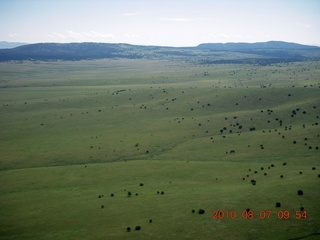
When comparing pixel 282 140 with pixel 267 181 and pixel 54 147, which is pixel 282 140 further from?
pixel 54 147

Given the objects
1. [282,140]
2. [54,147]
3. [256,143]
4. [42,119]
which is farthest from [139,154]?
[42,119]

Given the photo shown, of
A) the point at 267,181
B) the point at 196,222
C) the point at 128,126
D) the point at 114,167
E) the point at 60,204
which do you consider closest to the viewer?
the point at 196,222

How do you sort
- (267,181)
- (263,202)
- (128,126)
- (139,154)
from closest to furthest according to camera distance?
(263,202) < (267,181) < (139,154) < (128,126)

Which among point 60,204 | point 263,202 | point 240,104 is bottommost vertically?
point 60,204

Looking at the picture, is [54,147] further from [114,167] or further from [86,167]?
[114,167]

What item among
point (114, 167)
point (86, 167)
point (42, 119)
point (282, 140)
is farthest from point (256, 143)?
point (42, 119)

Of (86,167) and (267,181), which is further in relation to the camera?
(86,167)

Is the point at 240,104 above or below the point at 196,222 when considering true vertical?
above
